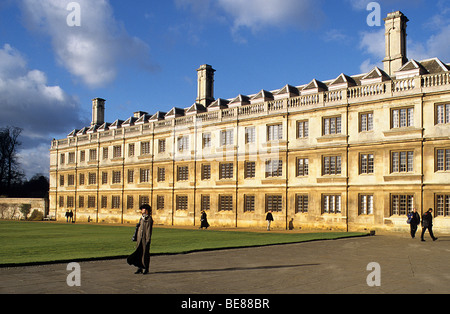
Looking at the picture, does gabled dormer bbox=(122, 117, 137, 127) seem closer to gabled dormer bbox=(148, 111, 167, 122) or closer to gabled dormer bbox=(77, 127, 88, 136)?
gabled dormer bbox=(148, 111, 167, 122)

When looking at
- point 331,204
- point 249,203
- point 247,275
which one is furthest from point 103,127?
point 247,275

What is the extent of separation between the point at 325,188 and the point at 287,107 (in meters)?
7.56

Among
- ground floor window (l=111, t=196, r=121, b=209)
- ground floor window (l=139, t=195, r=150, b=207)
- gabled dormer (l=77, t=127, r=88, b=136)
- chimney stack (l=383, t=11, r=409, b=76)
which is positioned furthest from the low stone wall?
chimney stack (l=383, t=11, r=409, b=76)

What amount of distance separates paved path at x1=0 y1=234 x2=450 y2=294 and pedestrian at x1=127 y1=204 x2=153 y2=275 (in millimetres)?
330

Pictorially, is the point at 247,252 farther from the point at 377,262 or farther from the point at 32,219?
the point at 32,219

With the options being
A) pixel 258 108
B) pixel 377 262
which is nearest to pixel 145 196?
pixel 258 108

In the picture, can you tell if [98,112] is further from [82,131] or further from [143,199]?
[143,199]

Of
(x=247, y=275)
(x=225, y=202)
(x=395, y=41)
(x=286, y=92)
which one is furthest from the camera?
(x=225, y=202)

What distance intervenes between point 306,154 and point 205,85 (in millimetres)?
19236

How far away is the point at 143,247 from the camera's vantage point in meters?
12.3

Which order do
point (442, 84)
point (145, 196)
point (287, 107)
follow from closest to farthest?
1. point (442, 84)
2. point (287, 107)
3. point (145, 196)

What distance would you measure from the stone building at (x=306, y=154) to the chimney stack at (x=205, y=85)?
0.16 m

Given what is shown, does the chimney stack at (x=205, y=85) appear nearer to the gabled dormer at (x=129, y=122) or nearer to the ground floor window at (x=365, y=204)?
the gabled dormer at (x=129, y=122)
